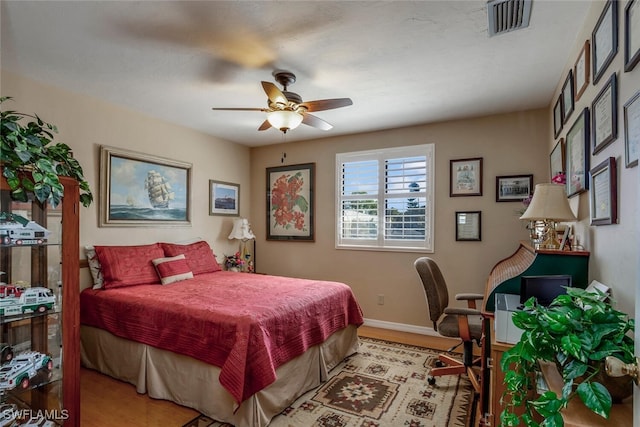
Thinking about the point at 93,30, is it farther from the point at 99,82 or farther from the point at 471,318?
the point at 471,318

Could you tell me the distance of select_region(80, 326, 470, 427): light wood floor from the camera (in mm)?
2145

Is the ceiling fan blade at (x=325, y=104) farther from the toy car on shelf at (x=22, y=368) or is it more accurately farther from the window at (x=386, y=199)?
the toy car on shelf at (x=22, y=368)

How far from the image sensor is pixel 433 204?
3.84 m

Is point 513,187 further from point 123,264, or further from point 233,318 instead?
point 123,264

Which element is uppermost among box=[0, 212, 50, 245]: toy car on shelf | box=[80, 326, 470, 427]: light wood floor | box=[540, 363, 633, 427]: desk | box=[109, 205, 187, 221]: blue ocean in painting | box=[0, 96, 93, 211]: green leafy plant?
box=[0, 96, 93, 211]: green leafy plant

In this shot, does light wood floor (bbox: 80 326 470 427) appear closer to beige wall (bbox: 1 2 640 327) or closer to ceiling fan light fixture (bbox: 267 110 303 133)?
beige wall (bbox: 1 2 640 327)

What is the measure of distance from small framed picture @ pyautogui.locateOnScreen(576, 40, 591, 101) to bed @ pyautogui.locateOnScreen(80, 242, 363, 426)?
2.35 metres

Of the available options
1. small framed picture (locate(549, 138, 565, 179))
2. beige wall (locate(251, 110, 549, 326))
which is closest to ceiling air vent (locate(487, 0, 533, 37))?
small framed picture (locate(549, 138, 565, 179))

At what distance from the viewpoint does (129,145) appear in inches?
137

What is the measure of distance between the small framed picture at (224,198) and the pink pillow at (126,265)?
4.02ft

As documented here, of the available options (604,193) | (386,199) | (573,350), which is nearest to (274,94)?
(604,193)

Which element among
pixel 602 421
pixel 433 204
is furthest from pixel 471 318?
pixel 602 421

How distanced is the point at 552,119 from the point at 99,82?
4.11 meters

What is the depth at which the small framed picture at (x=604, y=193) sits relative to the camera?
140 centimetres
